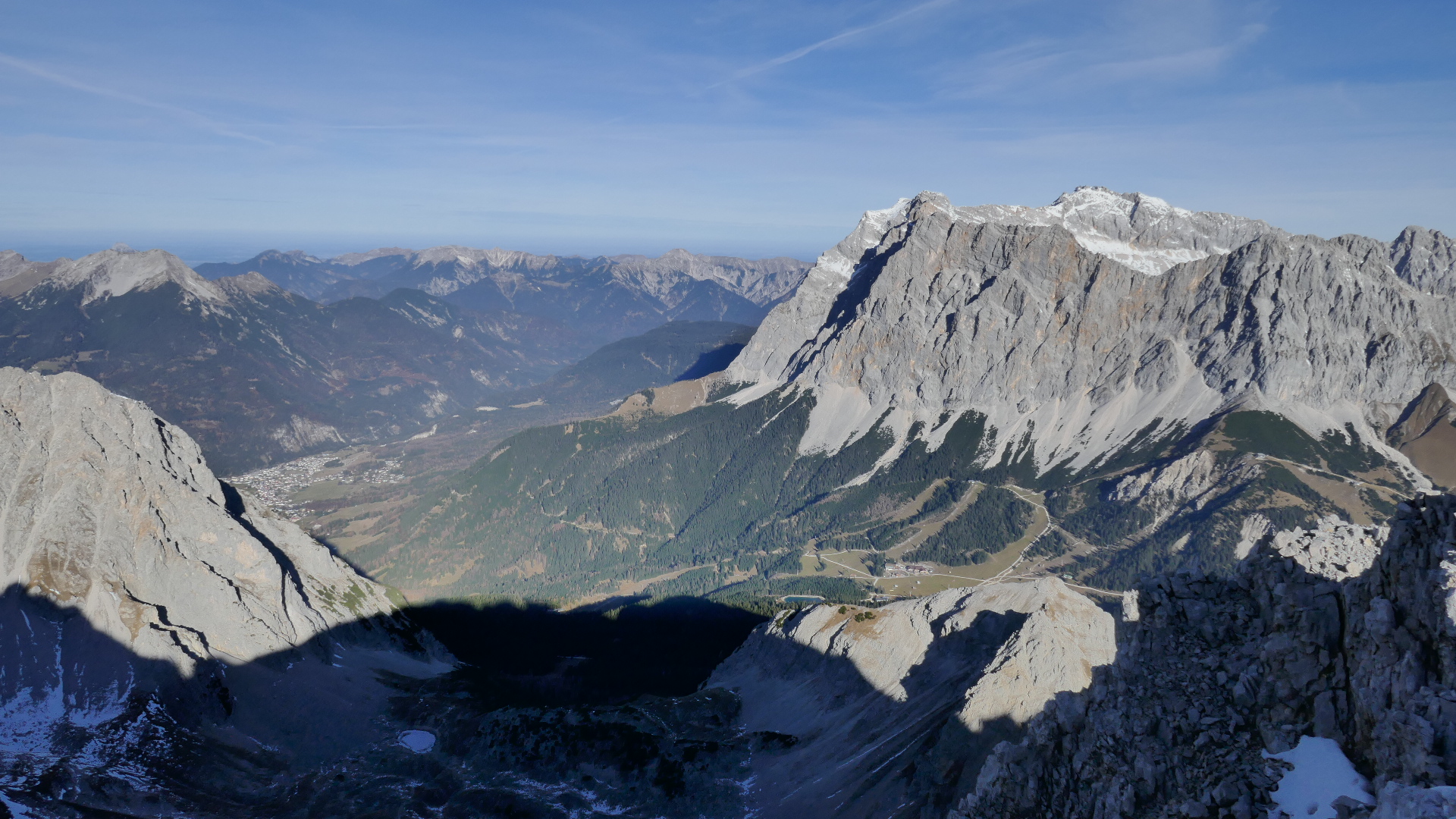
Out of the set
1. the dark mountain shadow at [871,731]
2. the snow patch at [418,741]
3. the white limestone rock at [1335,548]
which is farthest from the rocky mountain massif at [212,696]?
the white limestone rock at [1335,548]

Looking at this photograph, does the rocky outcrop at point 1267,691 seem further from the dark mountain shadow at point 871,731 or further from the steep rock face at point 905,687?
the dark mountain shadow at point 871,731

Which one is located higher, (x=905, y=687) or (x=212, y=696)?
(x=212, y=696)

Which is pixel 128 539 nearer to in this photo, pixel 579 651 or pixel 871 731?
pixel 579 651

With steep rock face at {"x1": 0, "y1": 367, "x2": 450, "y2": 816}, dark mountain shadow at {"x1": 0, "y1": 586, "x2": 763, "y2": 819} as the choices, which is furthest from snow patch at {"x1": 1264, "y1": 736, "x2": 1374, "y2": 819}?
steep rock face at {"x1": 0, "y1": 367, "x2": 450, "y2": 816}

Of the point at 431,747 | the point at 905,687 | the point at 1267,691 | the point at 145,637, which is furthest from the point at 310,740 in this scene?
the point at 1267,691

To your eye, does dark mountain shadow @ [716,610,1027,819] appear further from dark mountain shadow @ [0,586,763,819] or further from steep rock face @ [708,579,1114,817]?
dark mountain shadow @ [0,586,763,819]
